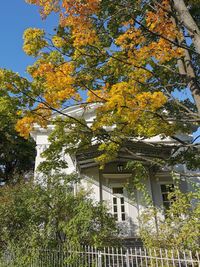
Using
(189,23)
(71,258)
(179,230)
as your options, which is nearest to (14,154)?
(71,258)

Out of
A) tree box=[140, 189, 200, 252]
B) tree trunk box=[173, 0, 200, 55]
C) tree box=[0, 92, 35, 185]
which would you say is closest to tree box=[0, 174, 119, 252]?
tree box=[140, 189, 200, 252]

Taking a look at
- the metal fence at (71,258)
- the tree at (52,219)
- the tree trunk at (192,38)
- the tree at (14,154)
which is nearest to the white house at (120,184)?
the tree at (52,219)

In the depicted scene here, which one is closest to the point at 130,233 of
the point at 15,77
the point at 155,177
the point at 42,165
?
the point at 155,177

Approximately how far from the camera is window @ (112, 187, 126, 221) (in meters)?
15.1

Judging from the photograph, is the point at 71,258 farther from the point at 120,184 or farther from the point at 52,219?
the point at 120,184

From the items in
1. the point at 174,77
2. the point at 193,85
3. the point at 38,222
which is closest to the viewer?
the point at 193,85

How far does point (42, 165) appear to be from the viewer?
996 cm

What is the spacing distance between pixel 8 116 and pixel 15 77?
4.44 ft

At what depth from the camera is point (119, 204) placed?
15523 millimetres

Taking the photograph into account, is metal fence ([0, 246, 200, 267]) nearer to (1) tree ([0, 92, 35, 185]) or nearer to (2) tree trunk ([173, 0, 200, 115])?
(2) tree trunk ([173, 0, 200, 115])

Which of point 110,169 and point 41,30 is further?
point 110,169

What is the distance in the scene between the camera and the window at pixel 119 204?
49.7ft

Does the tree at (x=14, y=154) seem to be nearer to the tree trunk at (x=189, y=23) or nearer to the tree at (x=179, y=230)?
the tree at (x=179, y=230)

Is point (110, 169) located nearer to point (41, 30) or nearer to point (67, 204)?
point (67, 204)
